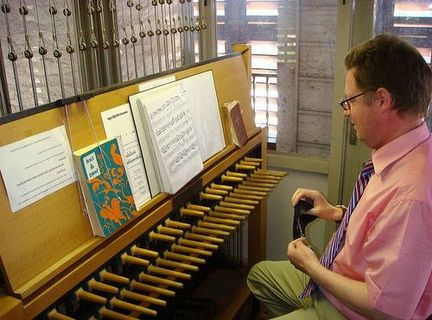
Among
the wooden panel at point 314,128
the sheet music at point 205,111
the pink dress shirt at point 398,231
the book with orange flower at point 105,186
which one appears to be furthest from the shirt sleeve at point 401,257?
the wooden panel at point 314,128

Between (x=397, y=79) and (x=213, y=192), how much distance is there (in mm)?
797

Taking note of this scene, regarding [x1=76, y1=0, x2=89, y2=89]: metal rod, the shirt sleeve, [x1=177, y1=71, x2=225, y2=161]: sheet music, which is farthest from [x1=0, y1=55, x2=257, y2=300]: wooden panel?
the shirt sleeve

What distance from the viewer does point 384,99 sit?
1.19m

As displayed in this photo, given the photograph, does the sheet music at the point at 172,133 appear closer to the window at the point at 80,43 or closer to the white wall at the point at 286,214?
the window at the point at 80,43

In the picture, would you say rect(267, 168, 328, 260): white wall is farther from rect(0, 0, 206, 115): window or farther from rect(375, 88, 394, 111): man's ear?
rect(375, 88, 394, 111): man's ear

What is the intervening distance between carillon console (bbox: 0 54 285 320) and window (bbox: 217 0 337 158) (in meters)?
0.39

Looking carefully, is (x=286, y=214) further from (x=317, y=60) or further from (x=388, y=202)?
(x=388, y=202)

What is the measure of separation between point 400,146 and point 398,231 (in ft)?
0.76

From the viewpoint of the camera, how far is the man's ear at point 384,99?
1180mm

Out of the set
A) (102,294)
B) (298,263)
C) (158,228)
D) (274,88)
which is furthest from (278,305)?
(274,88)

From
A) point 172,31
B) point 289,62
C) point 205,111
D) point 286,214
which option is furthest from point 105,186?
point 286,214

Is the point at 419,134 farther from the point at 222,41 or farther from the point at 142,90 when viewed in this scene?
the point at 222,41

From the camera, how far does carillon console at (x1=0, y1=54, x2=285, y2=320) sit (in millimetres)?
1068

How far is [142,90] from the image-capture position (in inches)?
59.6
